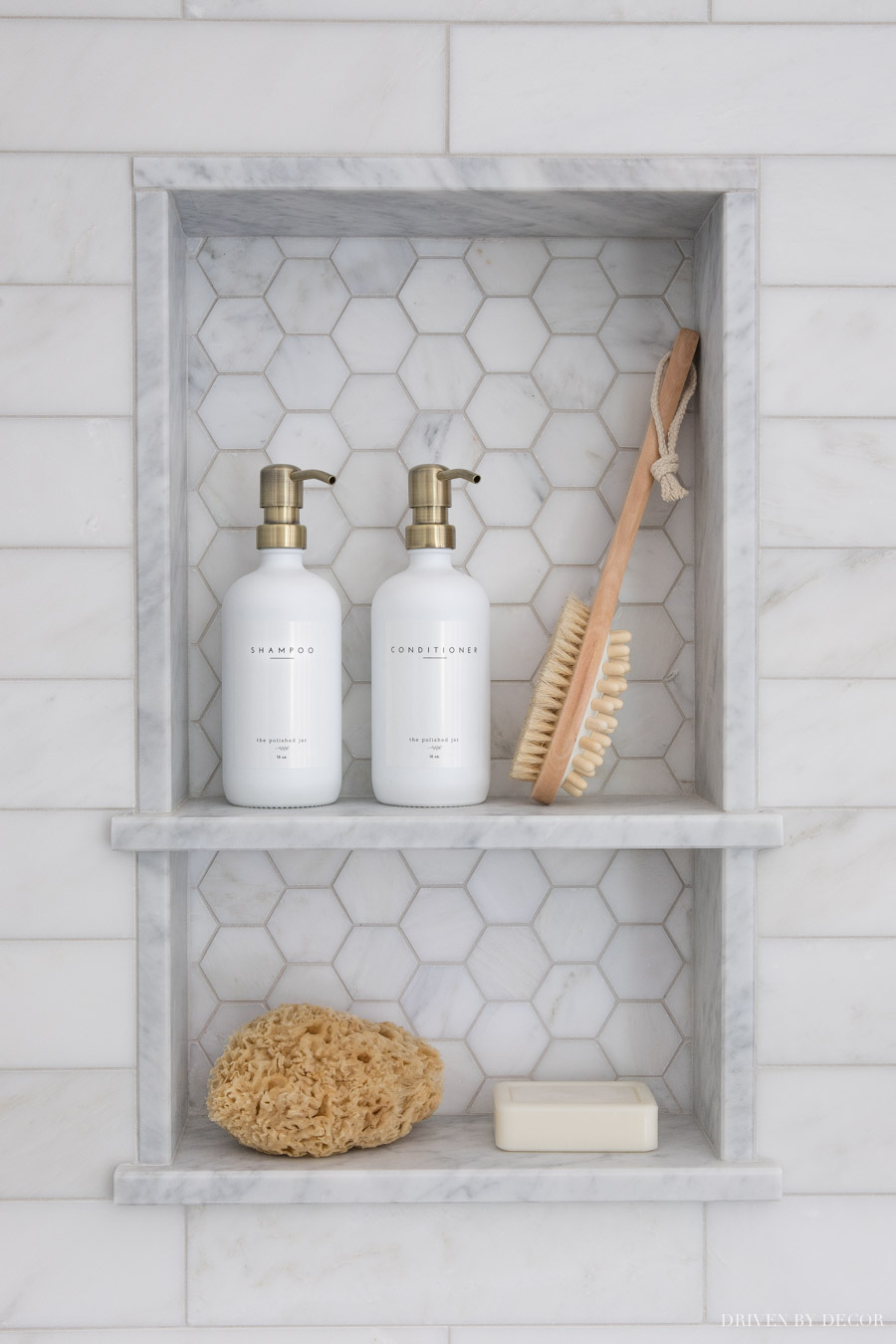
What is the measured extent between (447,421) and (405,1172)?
0.60m

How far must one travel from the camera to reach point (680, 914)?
0.91 metres

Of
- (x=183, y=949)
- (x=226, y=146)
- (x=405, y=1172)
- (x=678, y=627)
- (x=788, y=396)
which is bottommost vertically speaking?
(x=405, y=1172)

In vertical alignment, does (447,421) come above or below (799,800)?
above

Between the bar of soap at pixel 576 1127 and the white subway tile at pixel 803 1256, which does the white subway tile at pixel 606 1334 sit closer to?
the white subway tile at pixel 803 1256

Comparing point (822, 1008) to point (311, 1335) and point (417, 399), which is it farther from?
point (417, 399)

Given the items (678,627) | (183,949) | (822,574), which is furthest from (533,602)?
(183,949)

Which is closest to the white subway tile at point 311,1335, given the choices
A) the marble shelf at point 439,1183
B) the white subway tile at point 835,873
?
the marble shelf at point 439,1183

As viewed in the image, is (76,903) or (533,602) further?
(533,602)

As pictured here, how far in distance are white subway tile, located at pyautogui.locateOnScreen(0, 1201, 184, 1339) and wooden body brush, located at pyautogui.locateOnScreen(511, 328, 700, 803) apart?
1.47ft

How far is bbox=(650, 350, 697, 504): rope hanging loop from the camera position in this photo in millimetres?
845

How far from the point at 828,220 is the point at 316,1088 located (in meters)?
0.75

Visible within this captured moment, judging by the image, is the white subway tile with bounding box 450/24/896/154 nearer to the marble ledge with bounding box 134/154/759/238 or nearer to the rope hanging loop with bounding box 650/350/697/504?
the marble ledge with bounding box 134/154/759/238

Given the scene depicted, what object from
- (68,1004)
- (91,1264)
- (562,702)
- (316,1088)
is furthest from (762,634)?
(91,1264)

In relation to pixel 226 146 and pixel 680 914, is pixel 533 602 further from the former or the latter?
pixel 226 146
